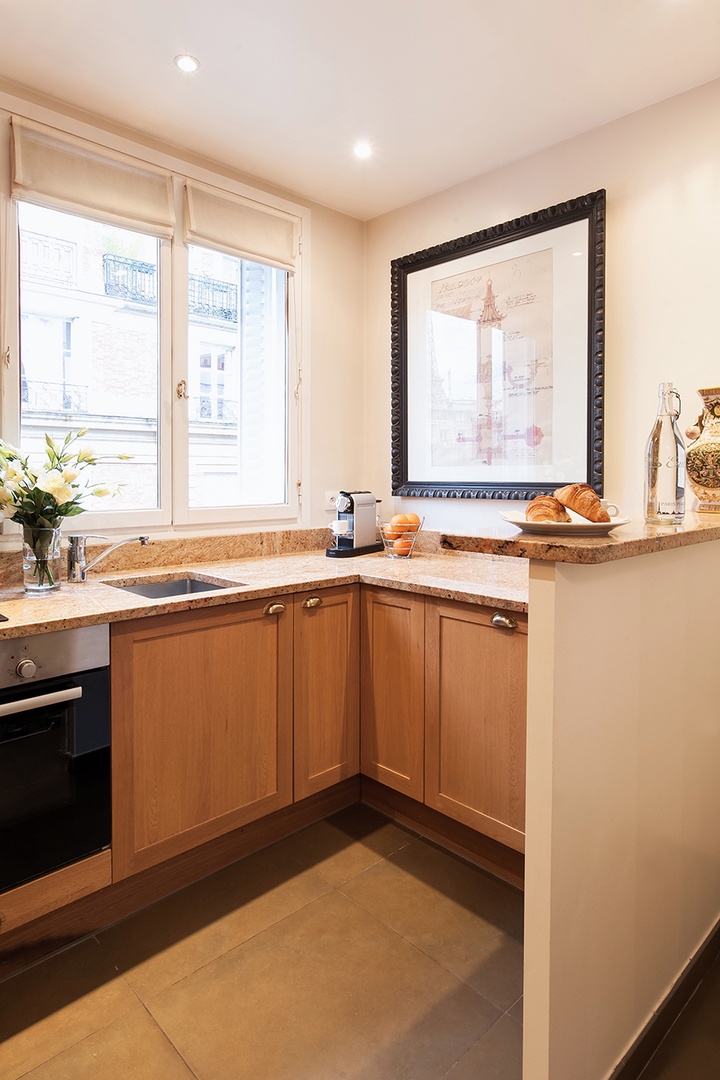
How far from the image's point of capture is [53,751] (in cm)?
168

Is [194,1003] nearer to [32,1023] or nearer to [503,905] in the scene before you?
[32,1023]

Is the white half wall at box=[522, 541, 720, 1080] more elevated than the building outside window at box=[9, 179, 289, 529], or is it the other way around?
the building outside window at box=[9, 179, 289, 529]

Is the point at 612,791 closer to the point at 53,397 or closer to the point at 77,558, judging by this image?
the point at 77,558

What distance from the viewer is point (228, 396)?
2785 millimetres

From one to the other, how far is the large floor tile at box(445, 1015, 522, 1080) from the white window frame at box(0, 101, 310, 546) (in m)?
1.93

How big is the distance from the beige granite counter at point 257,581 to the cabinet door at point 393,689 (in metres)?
0.09

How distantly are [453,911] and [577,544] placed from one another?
144 cm

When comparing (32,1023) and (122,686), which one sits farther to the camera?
(122,686)

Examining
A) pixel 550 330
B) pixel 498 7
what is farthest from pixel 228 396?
pixel 498 7

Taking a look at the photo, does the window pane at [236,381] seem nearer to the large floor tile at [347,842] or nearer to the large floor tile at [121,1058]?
the large floor tile at [347,842]

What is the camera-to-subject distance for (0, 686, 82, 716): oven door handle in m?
1.58

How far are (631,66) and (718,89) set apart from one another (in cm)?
31

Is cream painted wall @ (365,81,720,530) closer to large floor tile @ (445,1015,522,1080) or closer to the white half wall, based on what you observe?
the white half wall

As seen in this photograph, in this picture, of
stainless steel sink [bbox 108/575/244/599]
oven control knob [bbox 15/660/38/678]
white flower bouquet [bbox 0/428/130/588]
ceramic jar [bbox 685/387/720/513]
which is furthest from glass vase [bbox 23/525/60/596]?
ceramic jar [bbox 685/387/720/513]
